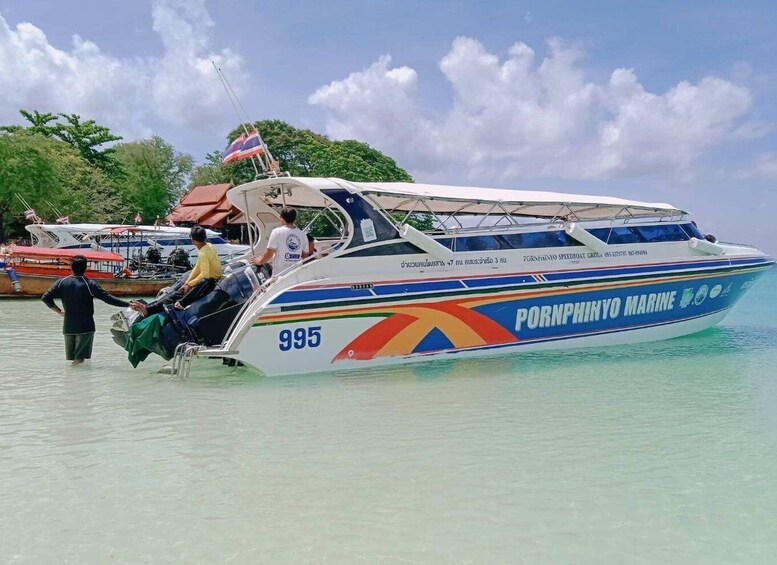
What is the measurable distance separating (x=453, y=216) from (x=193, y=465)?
238 inches

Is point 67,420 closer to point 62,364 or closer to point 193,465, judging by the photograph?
point 193,465

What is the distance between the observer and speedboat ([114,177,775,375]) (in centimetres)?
749

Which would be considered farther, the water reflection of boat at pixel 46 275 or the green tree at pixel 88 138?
the green tree at pixel 88 138

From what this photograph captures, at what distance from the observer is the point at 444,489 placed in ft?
13.7

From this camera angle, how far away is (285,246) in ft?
25.7

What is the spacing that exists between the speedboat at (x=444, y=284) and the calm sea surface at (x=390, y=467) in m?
0.51

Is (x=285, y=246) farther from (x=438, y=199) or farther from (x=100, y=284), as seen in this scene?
(x=100, y=284)

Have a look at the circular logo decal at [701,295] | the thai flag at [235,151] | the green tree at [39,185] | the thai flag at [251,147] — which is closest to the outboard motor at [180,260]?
the green tree at [39,185]

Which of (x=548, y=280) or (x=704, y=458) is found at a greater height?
(x=548, y=280)

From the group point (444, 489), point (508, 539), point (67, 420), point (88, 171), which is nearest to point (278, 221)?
point (67, 420)

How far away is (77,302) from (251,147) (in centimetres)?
295

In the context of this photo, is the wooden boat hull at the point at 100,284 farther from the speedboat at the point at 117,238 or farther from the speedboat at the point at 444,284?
the speedboat at the point at 444,284

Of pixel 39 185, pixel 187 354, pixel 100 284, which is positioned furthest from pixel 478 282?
pixel 39 185

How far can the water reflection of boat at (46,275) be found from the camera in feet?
65.7
